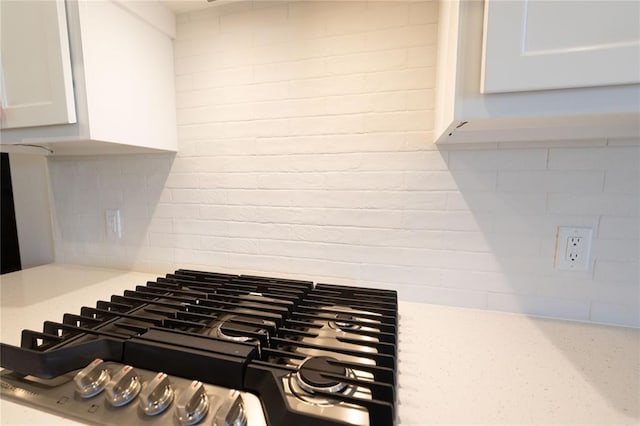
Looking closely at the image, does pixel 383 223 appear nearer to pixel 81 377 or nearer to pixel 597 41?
pixel 597 41

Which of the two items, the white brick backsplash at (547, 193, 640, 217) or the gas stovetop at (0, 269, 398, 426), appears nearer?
the gas stovetop at (0, 269, 398, 426)

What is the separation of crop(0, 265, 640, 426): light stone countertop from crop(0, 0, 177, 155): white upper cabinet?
0.57m

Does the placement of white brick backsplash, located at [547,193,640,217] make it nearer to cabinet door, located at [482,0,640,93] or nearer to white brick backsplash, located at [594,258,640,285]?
white brick backsplash, located at [594,258,640,285]

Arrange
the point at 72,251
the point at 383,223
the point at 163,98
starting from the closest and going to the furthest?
the point at 383,223 → the point at 163,98 → the point at 72,251

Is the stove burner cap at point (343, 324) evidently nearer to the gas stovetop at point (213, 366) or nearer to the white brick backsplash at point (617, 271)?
the gas stovetop at point (213, 366)

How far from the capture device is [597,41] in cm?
50

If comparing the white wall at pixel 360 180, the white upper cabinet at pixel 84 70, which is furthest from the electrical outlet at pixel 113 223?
the white upper cabinet at pixel 84 70

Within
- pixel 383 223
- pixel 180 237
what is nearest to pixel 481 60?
pixel 383 223

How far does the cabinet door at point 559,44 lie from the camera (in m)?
0.49

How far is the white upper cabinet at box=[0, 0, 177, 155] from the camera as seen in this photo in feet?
2.64

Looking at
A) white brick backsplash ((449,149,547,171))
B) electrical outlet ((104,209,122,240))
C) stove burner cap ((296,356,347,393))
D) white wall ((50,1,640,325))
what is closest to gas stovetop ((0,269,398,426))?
stove burner cap ((296,356,347,393))

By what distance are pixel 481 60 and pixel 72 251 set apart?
1.84 metres

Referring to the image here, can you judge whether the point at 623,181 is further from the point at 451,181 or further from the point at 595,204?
the point at 451,181

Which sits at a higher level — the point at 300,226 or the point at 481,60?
the point at 481,60
